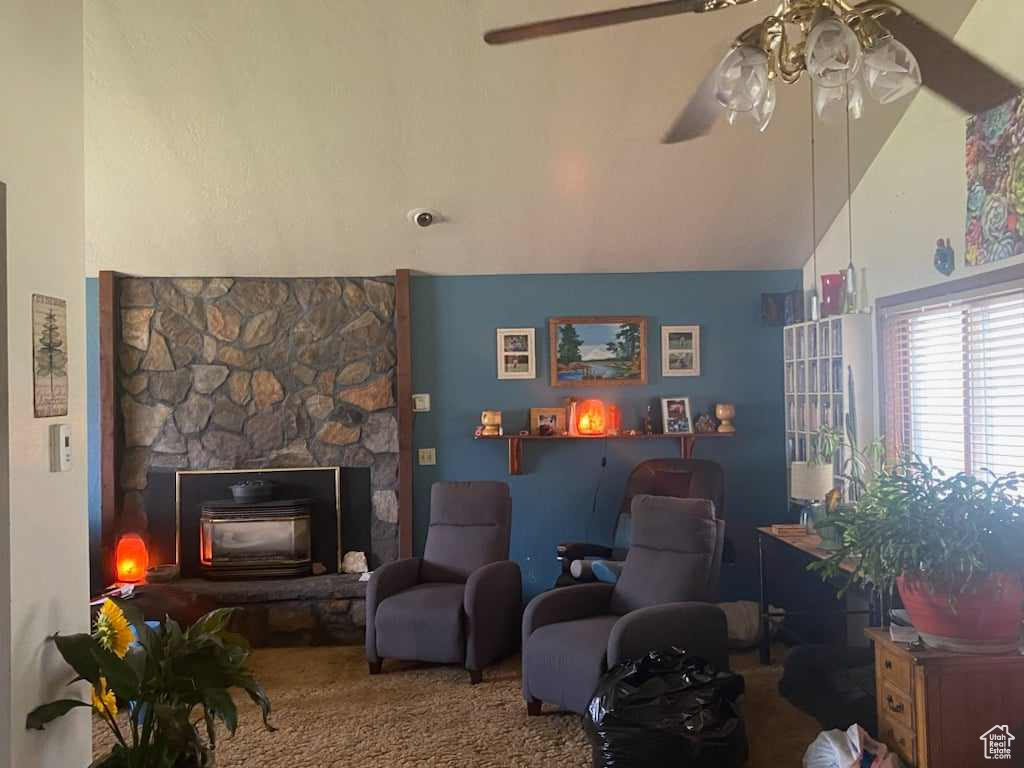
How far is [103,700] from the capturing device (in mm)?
2539

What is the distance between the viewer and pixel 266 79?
12.7 feet

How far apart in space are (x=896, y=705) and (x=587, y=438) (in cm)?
270

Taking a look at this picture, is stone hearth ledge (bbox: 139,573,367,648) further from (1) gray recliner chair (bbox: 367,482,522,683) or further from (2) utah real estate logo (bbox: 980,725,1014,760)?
(2) utah real estate logo (bbox: 980,725,1014,760)

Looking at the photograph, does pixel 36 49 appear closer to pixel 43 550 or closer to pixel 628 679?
pixel 43 550

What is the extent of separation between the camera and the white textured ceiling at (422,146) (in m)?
3.67

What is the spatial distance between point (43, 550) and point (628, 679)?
1987mm

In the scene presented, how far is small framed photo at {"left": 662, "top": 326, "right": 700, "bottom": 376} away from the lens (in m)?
5.48

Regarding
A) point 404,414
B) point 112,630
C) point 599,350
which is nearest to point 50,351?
point 112,630

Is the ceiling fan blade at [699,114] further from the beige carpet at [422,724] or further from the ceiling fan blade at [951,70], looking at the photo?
the beige carpet at [422,724]

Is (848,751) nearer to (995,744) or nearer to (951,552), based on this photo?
(995,744)

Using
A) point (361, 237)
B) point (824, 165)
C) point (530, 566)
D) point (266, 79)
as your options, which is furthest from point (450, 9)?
point (530, 566)

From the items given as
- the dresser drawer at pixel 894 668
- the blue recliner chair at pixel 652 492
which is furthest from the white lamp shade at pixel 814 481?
the dresser drawer at pixel 894 668

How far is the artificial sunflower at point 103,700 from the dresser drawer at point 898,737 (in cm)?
242

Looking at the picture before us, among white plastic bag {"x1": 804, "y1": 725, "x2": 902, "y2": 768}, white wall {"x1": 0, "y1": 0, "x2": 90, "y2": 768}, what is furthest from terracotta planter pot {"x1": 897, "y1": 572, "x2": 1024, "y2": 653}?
white wall {"x1": 0, "y1": 0, "x2": 90, "y2": 768}
